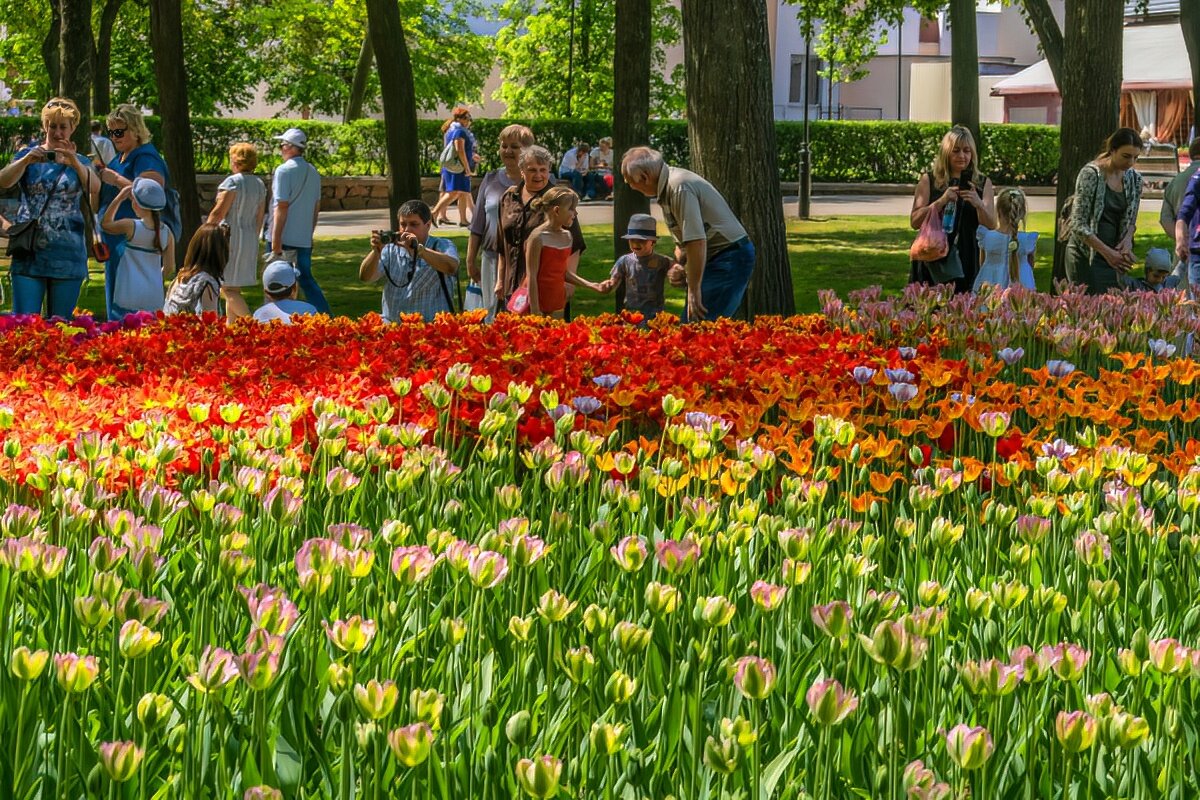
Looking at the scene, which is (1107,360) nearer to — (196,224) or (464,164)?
(196,224)

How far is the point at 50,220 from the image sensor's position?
970 cm

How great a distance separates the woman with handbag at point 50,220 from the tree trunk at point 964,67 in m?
12.5

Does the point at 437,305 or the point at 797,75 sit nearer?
the point at 437,305

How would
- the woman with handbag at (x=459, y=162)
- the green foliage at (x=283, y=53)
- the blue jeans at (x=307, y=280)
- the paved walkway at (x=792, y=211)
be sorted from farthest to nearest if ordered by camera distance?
the green foliage at (x=283, y=53) < the paved walkway at (x=792, y=211) < the woman with handbag at (x=459, y=162) < the blue jeans at (x=307, y=280)

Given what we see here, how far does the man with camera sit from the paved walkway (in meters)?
12.3

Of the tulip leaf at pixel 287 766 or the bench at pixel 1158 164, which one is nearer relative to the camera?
the tulip leaf at pixel 287 766

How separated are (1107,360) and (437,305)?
408 centimetres

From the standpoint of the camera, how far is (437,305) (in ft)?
31.4

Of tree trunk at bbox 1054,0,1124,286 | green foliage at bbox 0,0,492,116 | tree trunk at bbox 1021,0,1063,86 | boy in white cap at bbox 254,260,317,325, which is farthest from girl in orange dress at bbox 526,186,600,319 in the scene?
green foliage at bbox 0,0,492,116

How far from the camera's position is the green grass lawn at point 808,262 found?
568 inches

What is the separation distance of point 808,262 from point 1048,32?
4.18 metres

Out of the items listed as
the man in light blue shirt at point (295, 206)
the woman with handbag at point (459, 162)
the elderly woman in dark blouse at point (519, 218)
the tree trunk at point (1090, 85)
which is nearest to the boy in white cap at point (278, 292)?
the elderly woman in dark blouse at point (519, 218)

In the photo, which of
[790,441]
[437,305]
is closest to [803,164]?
[437,305]

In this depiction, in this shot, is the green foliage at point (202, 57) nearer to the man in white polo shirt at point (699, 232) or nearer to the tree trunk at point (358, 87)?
the tree trunk at point (358, 87)
